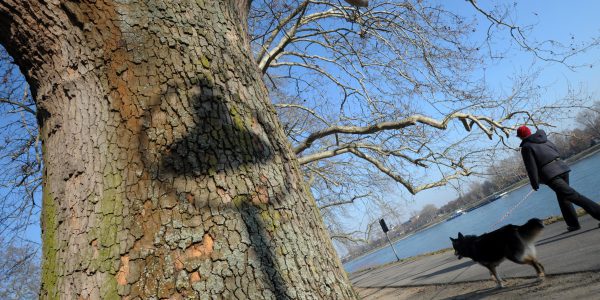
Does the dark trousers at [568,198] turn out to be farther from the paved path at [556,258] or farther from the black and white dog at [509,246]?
the black and white dog at [509,246]

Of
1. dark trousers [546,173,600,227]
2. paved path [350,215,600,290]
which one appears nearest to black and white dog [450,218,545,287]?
paved path [350,215,600,290]

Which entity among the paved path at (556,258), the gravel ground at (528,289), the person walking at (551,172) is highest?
the person walking at (551,172)

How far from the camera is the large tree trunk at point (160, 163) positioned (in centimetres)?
141

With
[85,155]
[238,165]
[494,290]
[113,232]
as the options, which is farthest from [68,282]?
[494,290]

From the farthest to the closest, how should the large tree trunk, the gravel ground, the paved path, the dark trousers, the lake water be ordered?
the lake water < the dark trousers < the paved path < the gravel ground < the large tree trunk

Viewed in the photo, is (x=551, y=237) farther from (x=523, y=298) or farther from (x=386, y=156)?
(x=386, y=156)

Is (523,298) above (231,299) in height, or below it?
below

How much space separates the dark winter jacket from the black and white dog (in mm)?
961

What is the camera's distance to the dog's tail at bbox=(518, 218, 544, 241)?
184 inches

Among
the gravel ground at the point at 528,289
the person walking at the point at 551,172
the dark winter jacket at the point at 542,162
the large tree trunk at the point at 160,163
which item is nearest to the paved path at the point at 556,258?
the gravel ground at the point at 528,289

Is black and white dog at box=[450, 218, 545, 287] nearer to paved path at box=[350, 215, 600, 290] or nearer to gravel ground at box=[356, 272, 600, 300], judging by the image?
gravel ground at box=[356, 272, 600, 300]

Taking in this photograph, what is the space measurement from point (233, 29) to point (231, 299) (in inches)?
58.3

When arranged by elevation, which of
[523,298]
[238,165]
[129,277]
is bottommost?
[523,298]

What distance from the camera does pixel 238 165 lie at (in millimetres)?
1602
